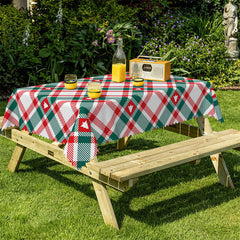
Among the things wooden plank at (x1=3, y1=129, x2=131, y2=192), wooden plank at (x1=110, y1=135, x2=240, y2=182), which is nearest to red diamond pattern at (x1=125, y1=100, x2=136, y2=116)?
wooden plank at (x1=110, y1=135, x2=240, y2=182)

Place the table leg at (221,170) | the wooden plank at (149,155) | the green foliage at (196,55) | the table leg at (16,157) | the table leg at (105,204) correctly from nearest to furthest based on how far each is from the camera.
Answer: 1. the wooden plank at (149,155)
2. the table leg at (105,204)
3. the table leg at (221,170)
4. the table leg at (16,157)
5. the green foliage at (196,55)

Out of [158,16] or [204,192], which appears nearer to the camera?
[204,192]

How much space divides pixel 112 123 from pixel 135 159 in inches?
13.6

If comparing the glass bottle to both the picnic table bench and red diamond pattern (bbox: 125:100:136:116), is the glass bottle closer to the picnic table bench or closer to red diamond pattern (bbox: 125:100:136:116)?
red diamond pattern (bbox: 125:100:136:116)

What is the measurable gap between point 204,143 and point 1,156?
245 cm

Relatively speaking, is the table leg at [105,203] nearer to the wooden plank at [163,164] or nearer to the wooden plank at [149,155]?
the wooden plank at [149,155]

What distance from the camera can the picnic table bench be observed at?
325cm

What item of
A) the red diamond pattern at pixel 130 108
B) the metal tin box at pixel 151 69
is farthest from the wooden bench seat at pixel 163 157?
the metal tin box at pixel 151 69

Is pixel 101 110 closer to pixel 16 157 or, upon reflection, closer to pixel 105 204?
pixel 105 204

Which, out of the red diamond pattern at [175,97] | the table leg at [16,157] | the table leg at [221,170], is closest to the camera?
the red diamond pattern at [175,97]

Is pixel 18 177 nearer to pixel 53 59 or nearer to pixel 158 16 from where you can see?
Result: pixel 53 59

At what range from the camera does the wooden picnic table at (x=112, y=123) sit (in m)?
3.35

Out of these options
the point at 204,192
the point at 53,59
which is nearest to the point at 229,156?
the point at 204,192

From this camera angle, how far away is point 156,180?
457cm
